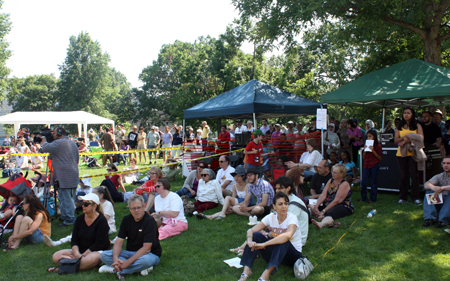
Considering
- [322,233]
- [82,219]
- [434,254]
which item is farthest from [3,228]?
[434,254]

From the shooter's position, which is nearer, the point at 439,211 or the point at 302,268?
the point at 302,268

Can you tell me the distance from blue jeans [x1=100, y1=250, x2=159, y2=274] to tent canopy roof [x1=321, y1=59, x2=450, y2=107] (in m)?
5.93

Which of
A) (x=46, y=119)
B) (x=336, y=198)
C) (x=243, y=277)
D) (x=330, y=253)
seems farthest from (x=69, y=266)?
(x=46, y=119)

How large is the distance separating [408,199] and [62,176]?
7.25 meters

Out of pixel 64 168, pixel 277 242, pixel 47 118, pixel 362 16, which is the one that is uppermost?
pixel 362 16

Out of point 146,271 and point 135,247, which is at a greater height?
point 135,247

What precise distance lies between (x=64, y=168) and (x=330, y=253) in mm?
5051

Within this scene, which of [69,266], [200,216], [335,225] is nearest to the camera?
[69,266]

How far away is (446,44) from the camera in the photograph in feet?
38.7

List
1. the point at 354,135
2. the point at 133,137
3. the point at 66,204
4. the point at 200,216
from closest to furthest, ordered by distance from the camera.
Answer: the point at 66,204, the point at 200,216, the point at 354,135, the point at 133,137

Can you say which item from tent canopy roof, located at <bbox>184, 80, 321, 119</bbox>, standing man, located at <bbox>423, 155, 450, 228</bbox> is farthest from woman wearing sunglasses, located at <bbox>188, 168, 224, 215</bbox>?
standing man, located at <bbox>423, 155, 450, 228</bbox>

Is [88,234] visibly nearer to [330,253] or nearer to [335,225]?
[330,253]

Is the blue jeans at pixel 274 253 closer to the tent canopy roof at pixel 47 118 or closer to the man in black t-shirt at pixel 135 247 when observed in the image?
the man in black t-shirt at pixel 135 247

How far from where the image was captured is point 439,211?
553 cm
